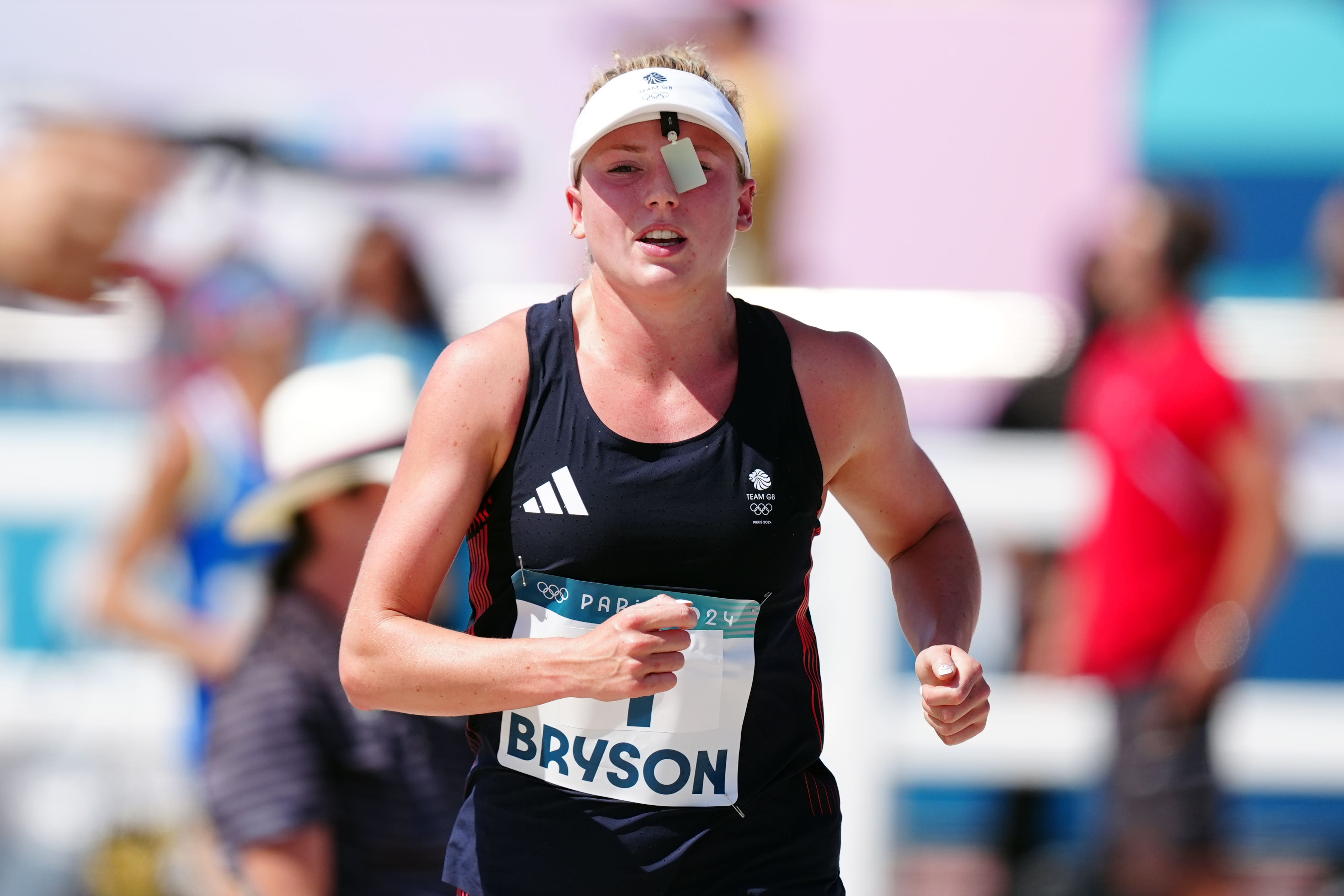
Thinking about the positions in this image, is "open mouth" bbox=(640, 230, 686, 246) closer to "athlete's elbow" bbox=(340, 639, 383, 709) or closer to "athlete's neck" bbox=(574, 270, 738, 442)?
"athlete's neck" bbox=(574, 270, 738, 442)

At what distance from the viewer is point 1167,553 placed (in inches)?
203

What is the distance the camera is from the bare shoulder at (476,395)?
2.08 meters

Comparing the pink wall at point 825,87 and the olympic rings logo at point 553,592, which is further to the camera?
the pink wall at point 825,87

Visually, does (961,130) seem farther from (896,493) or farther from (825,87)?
(896,493)

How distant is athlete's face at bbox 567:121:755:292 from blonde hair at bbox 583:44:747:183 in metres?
0.08

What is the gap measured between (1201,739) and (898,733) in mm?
954

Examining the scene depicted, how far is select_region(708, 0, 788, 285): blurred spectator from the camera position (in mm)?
6145

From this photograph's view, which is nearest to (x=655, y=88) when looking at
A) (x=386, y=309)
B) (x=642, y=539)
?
(x=642, y=539)

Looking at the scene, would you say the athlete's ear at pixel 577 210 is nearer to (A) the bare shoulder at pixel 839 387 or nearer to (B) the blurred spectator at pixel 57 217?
(A) the bare shoulder at pixel 839 387

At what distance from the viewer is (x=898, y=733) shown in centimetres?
531

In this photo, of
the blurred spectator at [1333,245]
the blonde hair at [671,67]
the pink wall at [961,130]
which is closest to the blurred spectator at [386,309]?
the pink wall at [961,130]

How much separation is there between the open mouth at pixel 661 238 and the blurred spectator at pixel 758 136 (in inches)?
151

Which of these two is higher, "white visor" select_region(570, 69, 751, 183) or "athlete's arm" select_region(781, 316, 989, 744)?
"white visor" select_region(570, 69, 751, 183)

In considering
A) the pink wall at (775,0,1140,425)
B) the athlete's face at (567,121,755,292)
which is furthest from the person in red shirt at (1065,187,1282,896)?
the pink wall at (775,0,1140,425)
